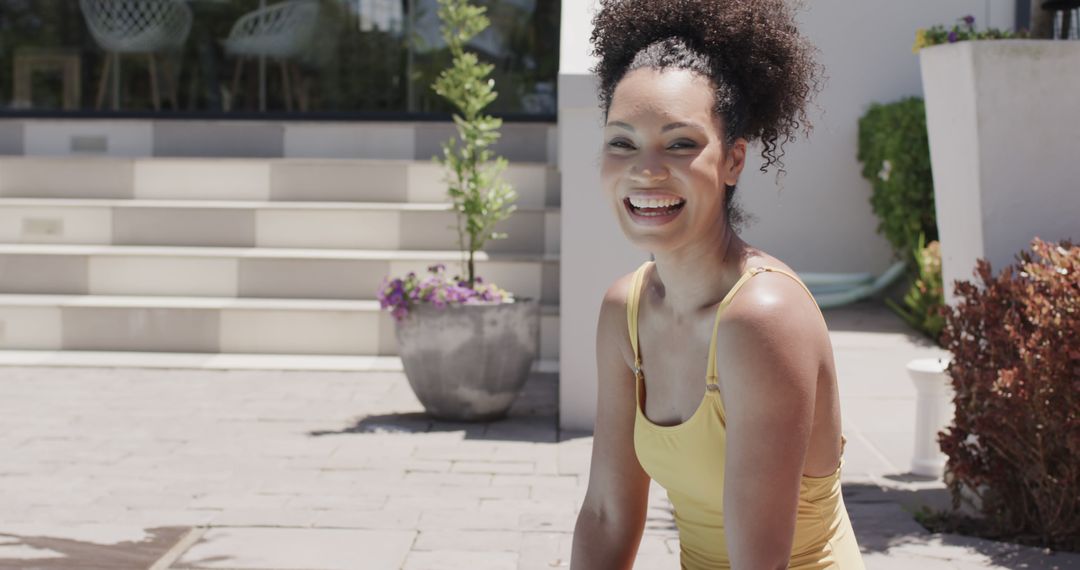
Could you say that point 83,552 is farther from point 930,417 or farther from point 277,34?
point 277,34

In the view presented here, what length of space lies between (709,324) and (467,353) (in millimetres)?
4115

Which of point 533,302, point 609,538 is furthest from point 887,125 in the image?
point 609,538

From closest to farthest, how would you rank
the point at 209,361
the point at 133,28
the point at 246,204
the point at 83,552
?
1. the point at 83,552
2. the point at 209,361
3. the point at 246,204
4. the point at 133,28

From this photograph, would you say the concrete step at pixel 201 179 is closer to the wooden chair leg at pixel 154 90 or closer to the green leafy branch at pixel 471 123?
the wooden chair leg at pixel 154 90

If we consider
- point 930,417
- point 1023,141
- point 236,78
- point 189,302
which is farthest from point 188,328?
point 1023,141

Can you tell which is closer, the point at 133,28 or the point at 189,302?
the point at 189,302

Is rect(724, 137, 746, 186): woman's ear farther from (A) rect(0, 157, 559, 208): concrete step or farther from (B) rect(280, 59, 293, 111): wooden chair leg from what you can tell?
(B) rect(280, 59, 293, 111): wooden chair leg

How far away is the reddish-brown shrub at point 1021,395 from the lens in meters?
3.62

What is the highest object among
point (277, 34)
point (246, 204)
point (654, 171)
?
point (277, 34)

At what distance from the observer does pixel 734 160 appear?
→ 5.57 ft

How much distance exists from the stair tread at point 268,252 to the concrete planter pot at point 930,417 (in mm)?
2914

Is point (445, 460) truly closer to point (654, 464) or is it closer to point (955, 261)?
point (955, 261)

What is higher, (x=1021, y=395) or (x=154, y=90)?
(x=154, y=90)

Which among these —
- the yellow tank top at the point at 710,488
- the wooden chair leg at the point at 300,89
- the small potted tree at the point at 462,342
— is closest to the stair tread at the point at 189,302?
the small potted tree at the point at 462,342
